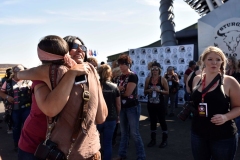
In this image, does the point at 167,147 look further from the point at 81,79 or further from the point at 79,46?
the point at 81,79

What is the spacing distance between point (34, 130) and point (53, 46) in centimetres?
67

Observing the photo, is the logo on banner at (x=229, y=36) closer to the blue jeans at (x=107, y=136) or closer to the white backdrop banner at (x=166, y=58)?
the white backdrop banner at (x=166, y=58)

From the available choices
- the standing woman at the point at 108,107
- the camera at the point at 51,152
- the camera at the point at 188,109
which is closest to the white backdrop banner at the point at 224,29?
the standing woman at the point at 108,107

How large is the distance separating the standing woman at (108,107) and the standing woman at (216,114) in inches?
60.1

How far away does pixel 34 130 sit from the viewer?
2.07m

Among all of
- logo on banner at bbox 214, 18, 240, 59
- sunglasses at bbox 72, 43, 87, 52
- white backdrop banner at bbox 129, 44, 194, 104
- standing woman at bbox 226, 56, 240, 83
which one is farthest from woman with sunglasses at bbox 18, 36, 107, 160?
white backdrop banner at bbox 129, 44, 194, 104

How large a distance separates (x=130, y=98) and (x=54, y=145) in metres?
2.95

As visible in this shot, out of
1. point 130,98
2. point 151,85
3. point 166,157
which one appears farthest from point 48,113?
point 151,85

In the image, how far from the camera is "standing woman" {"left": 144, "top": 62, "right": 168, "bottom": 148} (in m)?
5.63

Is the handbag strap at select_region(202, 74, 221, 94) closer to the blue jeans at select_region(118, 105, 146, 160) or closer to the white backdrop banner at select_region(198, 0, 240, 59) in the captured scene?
the blue jeans at select_region(118, 105, 146, 160)

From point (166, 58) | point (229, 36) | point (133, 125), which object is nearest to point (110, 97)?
point (133, 125)

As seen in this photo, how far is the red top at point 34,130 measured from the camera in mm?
2055

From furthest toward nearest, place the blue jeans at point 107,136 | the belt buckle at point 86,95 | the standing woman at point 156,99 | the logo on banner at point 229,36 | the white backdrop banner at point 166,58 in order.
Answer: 1. the white backdrop banner at point 166,58
2. the logo on banner at point 229,36
3. the standing woman at point 156,99
4. the blue jeans at point 107,136
5. the belt buckle at point 86,95

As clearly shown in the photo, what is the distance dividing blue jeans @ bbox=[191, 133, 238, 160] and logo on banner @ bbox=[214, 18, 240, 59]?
806 centimetres
